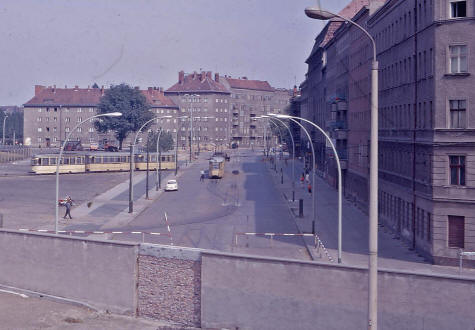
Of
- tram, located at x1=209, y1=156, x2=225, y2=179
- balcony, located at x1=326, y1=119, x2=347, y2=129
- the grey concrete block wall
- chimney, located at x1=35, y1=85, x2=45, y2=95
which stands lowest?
the grey concrete block wall

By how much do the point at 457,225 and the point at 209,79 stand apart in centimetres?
14960

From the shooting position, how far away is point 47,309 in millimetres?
20156

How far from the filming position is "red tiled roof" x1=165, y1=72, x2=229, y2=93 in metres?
171

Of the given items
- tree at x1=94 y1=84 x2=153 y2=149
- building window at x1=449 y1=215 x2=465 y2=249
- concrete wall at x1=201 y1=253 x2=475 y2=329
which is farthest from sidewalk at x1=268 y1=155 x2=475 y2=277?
tree at x1=94 y1=84 x2=153 y2=149

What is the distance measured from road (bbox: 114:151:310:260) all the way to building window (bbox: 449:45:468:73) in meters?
10.7

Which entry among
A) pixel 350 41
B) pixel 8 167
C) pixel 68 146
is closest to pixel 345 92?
pixel 350 41

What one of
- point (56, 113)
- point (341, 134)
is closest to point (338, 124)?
point (341, 134)

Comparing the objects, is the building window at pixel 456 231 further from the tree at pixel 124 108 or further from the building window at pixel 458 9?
the tree at pixel 124 108

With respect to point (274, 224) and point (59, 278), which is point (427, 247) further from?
point (59, 278)

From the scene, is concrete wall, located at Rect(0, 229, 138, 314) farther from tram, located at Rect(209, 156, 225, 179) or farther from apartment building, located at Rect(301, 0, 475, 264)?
tram, located at Rect(209, 156, 225, 179)

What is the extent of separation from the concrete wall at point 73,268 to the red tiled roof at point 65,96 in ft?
428

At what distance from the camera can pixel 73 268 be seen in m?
20.7

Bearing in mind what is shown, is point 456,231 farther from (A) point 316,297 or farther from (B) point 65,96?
(B) point 65,96

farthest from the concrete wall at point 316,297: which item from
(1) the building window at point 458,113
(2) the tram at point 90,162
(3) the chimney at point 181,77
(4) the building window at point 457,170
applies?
(3) the chimney at point 181,77
